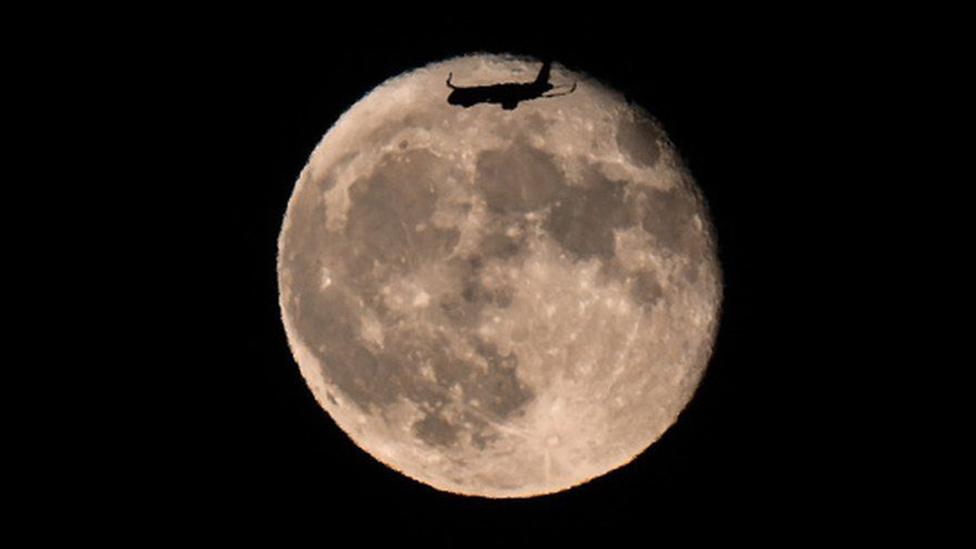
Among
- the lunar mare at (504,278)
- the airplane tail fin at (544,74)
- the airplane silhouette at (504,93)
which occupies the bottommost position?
the lunar mare at (504,278)

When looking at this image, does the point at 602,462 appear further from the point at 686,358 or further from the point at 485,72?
the point at 485,72

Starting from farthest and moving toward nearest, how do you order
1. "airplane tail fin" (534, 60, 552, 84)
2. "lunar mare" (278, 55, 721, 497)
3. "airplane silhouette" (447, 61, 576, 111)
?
"airplane tail fin" (534, 60, 552, 84) → "airplane silhouette" (447, 61, 576, 111) → "lunar mare" (278, 55, 721, 497)

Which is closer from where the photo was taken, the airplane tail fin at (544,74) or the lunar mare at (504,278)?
the lunar mare at (504,278)

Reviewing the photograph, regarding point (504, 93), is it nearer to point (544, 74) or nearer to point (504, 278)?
point (544, 74)

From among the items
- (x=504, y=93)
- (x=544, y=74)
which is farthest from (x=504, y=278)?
(x=544, y=74)

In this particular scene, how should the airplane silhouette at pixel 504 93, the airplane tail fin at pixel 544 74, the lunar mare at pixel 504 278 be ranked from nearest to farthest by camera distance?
the lunar mare at pixel 504 278 < the airplane silhouette at pixel 504 93 < the airplane tail fin at pixel 544 74

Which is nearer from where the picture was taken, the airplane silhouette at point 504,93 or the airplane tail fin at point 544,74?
the airplane silhouette at point 504,93

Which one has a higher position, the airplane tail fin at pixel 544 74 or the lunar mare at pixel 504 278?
the airplane tail fin at pixel 544 74

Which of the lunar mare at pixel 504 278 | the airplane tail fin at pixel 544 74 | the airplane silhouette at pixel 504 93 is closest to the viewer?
the lunar mare at pixel 504 278

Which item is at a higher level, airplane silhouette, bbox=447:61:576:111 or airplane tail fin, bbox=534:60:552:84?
airplane tail fin, bbox=534:60:552:84
